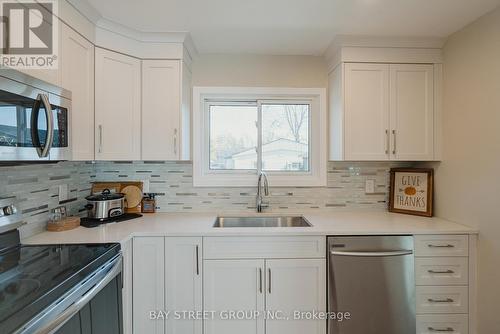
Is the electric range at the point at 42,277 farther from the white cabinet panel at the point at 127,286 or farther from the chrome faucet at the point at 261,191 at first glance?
the chrome faucet at the point at 261,191

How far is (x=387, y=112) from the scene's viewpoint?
204 cm

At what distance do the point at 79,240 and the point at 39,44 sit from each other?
1065 mm

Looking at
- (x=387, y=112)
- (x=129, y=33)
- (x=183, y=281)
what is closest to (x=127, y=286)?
(x=183, y=281)

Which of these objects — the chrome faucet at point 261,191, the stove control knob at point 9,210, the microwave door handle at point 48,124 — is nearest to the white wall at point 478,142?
the chrome faucet at point 261,191

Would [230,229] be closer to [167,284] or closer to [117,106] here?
[167,284]

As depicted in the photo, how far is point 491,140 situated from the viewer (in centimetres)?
162

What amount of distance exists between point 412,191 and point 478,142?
2.09ft

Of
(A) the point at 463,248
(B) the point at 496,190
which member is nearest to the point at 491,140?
(B) the point at 496,190

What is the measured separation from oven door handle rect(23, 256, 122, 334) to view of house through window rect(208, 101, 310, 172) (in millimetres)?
1237

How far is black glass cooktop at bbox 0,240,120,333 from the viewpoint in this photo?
2.62ft

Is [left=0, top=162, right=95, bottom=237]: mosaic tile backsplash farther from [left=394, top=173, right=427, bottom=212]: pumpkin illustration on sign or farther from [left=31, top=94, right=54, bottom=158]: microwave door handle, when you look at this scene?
[left=394, top=173, right=427, bottom=212]: pumpkin illustration on sign

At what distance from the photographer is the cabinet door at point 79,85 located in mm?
1513

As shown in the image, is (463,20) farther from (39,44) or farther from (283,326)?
(39,44)

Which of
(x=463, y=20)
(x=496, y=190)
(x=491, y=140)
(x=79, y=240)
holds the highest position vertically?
(x=463, y=20)
